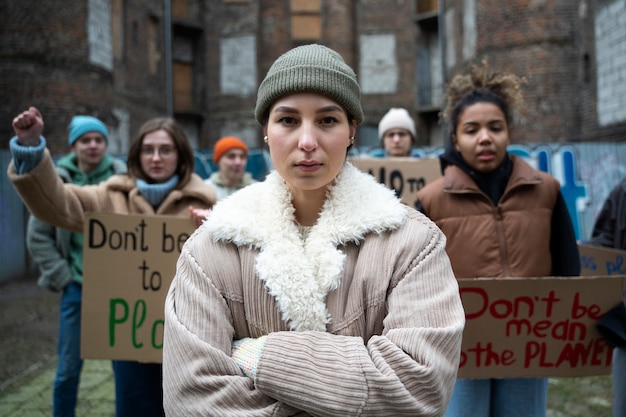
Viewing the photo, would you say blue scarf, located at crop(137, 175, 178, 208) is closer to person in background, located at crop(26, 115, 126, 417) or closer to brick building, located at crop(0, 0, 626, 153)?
person in background, located at crop(26, 115, 126, 417)

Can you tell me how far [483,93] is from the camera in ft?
8.80

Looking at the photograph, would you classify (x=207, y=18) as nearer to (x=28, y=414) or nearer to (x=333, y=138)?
(x=28, y=414)

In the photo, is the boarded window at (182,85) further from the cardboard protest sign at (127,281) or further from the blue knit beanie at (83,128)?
the cardboard protest sign at (127,281)

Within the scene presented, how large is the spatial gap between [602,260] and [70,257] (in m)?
3.37

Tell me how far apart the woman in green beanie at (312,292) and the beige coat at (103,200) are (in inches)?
61.5

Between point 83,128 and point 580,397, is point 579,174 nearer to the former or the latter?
point 580,397

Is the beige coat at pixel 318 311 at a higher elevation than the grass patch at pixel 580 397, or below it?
higher

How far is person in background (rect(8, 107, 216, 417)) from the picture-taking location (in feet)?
9.62

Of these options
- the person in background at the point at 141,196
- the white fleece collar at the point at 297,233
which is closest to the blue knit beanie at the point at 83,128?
the person in background at the point at 141,196

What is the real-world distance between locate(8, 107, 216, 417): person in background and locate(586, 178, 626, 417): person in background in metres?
2.23

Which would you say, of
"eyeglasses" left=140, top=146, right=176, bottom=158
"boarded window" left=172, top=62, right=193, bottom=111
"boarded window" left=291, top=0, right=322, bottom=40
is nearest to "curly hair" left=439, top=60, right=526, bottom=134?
"eyeglasses" left=140, top=146, right=176, bottom=158

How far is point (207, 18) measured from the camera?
929 inches

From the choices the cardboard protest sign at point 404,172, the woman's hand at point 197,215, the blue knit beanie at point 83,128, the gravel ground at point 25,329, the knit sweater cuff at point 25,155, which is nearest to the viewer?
the knit sweater cuff at point 25,155

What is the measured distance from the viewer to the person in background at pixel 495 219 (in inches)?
97.3
